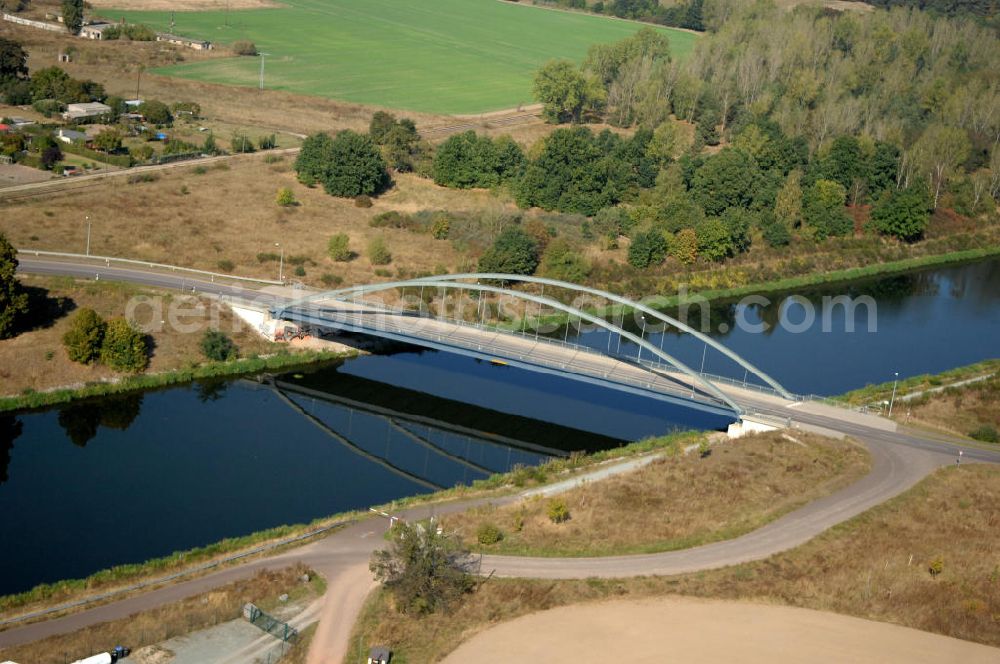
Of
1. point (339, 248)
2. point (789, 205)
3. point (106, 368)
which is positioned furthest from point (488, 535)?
point (789, 205)

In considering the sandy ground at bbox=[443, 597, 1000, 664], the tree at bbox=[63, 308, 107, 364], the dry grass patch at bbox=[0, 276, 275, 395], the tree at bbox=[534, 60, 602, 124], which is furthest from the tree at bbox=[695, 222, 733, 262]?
the sandy ground at bbox=[443, 597, 1000, 664]

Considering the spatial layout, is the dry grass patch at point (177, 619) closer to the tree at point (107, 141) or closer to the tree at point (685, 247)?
the tree at point (685, 247)

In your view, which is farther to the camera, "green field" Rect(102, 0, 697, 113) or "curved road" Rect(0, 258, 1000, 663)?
"green field" Rect(102, 0, 697, 113)

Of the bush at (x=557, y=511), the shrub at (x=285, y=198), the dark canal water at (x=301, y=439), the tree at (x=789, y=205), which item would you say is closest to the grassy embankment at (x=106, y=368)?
the dark canal water at (x=301, y=439)

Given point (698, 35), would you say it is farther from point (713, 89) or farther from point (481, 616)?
point (481, 616)

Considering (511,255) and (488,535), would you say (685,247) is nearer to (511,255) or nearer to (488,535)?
(511,255)

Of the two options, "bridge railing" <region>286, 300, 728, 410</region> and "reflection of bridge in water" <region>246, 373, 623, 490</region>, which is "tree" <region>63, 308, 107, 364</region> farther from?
"bridge railing" <region>286, 300, 728, 410</region>
